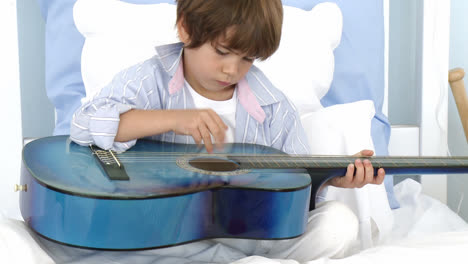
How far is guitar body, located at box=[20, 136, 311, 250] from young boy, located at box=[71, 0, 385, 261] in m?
0.06

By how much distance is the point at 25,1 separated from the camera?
65.3 inches

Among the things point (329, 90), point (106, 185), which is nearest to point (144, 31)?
point (329, 90)

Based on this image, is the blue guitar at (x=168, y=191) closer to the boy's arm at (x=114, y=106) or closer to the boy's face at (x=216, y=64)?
the boy's arm at (x=114, y=106)

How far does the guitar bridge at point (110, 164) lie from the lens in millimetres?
887

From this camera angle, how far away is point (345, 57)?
1692 mm

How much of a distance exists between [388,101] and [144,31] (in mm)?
996

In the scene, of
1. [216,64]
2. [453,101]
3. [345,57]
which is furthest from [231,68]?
[453,101]

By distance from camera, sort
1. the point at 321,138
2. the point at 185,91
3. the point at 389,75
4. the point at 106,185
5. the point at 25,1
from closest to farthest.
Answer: the point at 106,185 → the point at 185,91 → the point at 321,138 → the point at 25,1 → the point at 389,75

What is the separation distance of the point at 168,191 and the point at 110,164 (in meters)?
0.16

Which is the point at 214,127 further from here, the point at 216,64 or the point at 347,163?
the point at 347,163

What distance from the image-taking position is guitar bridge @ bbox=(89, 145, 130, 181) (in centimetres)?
89

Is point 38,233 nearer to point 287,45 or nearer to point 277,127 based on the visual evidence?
point 277,127

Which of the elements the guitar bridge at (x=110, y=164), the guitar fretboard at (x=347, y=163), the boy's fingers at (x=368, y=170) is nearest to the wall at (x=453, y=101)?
the guitar fretboard at (x=347, y=163)

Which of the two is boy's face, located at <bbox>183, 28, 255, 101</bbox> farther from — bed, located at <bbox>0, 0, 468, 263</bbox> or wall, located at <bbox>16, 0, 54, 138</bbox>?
wall, located at <bbox>16, 0, 54, 138</bbox>
